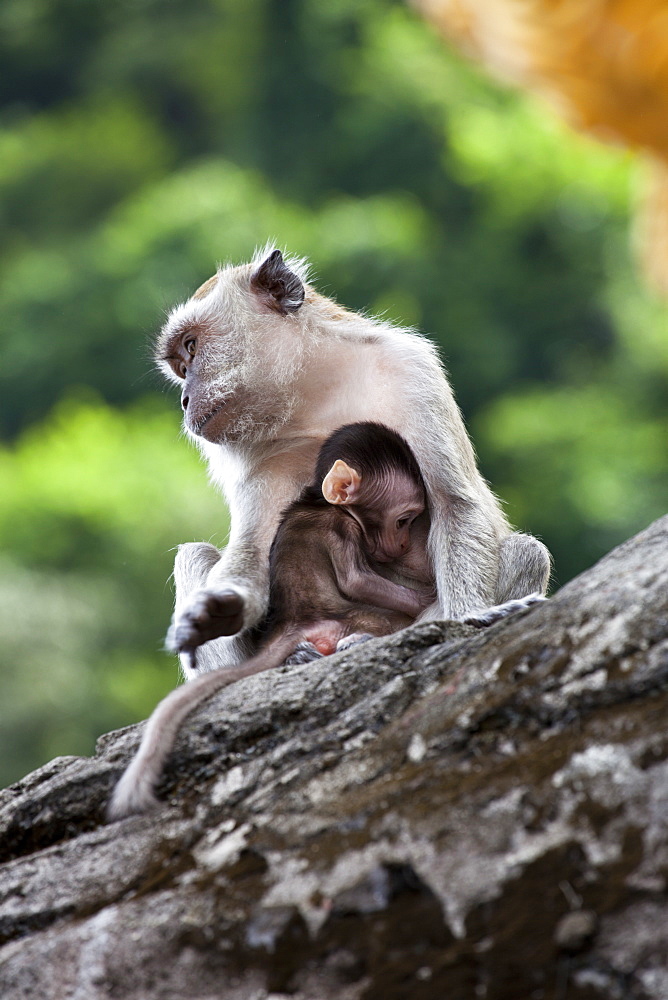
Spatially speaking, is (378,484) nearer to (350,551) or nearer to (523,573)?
(350,551)

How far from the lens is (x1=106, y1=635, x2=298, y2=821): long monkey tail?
2424mm

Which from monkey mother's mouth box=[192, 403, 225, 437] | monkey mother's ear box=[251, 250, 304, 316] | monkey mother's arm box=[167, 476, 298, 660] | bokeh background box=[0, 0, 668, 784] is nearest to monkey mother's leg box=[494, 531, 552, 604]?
monkey mother's arm box=[167, 476, 298, 660]

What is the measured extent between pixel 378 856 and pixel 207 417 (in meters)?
2.07

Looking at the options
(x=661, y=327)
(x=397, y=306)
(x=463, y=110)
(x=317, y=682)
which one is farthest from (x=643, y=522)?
(x=317, y=682)

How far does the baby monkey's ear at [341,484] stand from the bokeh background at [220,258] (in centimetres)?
540

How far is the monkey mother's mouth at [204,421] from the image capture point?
3.81m

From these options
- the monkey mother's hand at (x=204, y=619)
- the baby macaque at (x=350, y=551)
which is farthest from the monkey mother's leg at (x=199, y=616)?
the baby macaque at (x=350, y=551)

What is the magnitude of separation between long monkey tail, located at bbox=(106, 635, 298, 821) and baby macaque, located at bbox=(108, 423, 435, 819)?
50 centimetres

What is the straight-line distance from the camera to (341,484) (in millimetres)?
3400

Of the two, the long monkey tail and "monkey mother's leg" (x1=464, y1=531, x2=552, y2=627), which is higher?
"monkey mother's leg" (x1=464, y1=531, x2=552, y2=627)

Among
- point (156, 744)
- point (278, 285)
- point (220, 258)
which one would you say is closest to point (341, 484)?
point (278, 285)

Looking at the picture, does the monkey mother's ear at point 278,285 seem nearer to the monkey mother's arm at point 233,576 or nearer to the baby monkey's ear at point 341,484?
the monkey mother's arm at point 233,576

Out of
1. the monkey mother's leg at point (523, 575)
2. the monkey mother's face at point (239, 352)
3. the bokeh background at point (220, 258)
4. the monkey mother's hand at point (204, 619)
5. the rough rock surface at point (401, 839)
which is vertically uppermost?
the bokeh background at point (220, 258)

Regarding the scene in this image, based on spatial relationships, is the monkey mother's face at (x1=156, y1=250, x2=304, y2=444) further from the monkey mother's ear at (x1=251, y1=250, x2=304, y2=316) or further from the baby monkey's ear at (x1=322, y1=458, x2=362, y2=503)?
the baby monkey's ear at (x1=322, y1=458, x2=362, y2=503)
